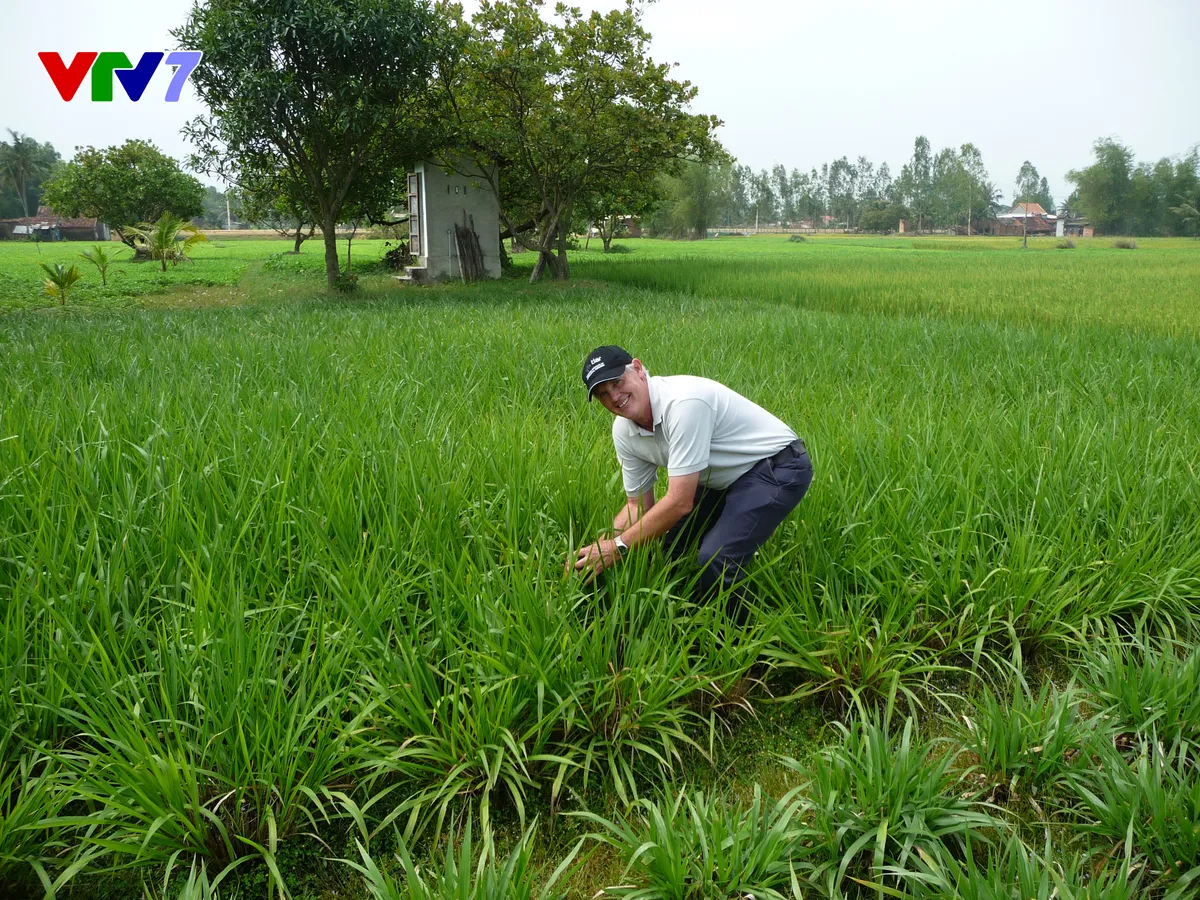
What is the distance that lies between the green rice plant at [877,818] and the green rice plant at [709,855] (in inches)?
2.8

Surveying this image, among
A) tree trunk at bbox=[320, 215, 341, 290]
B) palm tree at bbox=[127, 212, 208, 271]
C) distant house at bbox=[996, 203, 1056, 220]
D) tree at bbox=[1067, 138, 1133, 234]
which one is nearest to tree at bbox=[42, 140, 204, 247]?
palm tree at bbox=[127, 212, 208, 271]

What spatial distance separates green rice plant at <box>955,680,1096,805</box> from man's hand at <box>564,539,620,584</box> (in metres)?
1.12

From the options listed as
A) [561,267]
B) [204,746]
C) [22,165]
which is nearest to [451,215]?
[561,267]

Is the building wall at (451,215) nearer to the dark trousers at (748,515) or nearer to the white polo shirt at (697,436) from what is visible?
the white polo shirt at (697,436)

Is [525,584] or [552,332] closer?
[525,584]

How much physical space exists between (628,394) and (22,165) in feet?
262

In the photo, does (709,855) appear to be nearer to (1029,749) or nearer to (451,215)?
(1029,749)

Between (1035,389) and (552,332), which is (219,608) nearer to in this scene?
(1035,389)

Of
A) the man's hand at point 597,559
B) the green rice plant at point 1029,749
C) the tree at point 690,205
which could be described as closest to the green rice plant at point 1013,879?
the green rice plant at point 1029,749

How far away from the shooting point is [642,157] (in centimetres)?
1566

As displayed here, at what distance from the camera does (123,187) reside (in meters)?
29.2

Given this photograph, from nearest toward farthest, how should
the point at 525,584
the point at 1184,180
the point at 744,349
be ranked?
the point at 525,584, the point at 744,349, the point at 1184,180

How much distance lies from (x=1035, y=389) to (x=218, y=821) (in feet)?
17.1

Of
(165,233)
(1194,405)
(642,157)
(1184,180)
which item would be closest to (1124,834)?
(1194,405)
